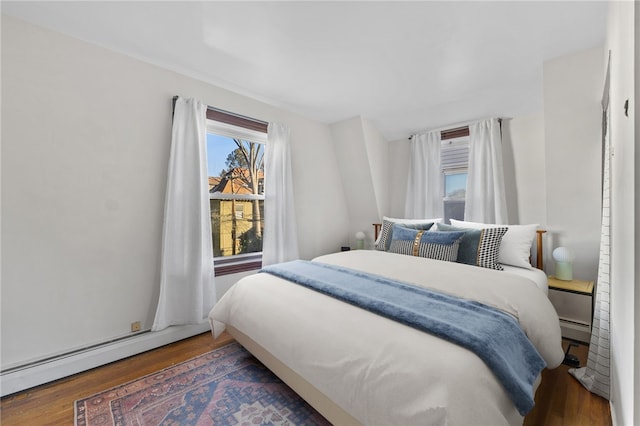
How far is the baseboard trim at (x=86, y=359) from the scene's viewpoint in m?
1.67

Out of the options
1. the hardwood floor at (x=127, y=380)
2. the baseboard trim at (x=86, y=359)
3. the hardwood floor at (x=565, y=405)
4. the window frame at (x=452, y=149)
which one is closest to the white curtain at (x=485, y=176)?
the window frame at (x=452, y=149)

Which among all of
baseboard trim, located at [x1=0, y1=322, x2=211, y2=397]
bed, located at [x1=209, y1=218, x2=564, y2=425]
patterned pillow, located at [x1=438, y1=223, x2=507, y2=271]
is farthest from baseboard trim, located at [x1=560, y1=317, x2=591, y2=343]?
baseboard trim, located at [x1=0, y1=322, x2=211, y2=397]

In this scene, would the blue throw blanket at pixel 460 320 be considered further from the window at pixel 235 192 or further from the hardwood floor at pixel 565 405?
the window at pixel 235 192

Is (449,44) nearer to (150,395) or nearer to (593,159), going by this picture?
(593,159)

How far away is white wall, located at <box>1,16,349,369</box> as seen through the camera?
1702 mm

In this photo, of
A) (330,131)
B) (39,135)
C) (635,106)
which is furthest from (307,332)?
(330,131)

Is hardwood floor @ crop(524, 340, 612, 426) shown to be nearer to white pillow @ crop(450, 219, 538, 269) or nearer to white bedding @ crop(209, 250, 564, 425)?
white bedding @ crop(209, 250, 564, 425)

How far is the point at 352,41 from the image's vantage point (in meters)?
1.95

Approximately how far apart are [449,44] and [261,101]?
6.39ft

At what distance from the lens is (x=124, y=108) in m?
2.12

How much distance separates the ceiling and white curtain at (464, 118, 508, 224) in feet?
0.93

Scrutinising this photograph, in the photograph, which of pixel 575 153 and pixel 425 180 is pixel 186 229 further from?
pixel 575 153

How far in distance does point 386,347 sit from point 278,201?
7.23 ft

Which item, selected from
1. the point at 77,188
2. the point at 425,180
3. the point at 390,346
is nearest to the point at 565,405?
the point at 390,346
